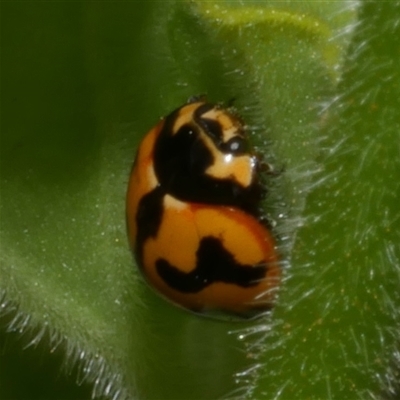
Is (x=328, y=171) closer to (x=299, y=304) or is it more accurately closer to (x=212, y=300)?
(x=299, y=304)

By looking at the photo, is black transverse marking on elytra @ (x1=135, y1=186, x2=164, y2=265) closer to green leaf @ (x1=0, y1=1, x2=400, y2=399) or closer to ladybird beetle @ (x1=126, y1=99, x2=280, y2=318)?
ladybird beetle @ (x1=126, y1=99, x2=280, y2=318)

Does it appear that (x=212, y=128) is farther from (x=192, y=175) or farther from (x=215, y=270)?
(x=215, y=270)

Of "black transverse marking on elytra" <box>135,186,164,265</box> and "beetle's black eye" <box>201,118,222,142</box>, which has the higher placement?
"beetle's black eye" <box>201,118,222,142</box>

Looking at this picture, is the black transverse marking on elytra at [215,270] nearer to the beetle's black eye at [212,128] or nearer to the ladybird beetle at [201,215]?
the ladybird beetle at [201,215]

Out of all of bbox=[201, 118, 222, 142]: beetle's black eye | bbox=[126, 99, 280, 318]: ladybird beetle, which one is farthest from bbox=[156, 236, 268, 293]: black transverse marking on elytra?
bbox=[201, 118, 222, 142]: beetle's black eye

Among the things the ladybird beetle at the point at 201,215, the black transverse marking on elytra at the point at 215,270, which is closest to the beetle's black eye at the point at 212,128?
the ladybird beetle at the point at 201,215

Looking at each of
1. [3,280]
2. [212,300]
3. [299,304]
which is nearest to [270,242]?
[212,300]

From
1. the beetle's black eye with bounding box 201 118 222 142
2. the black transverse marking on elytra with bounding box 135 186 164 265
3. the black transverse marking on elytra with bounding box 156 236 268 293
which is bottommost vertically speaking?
the black transverse marking on elytra with bounding box 156 236 268 293

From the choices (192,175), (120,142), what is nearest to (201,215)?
(192,175)
